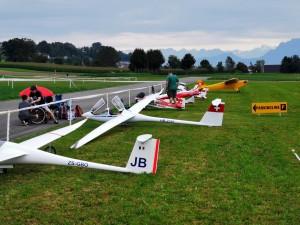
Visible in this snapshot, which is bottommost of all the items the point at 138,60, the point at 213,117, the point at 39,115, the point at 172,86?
the point at 39,115

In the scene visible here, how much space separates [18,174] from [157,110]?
520 inches

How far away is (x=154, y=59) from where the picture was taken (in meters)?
118

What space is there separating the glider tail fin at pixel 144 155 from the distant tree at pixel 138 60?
109 m

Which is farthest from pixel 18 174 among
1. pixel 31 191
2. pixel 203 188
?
pixel 203 188

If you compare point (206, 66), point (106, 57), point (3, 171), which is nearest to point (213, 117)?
point (3, 171)

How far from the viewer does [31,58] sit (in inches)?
6304

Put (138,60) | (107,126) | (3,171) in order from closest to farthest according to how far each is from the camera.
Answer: (3,171)
(107,126)
(138,60)

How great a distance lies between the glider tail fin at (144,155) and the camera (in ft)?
24.6

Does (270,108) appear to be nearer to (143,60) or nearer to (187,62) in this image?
(143,60)

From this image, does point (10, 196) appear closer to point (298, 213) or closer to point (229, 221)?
point (229, 221)

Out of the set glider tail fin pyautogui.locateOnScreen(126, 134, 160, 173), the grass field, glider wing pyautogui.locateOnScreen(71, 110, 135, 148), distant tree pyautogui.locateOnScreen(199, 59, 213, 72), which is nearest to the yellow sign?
the grass field

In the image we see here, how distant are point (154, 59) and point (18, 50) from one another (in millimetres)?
66278

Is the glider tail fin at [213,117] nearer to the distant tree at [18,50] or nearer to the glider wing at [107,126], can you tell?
the glider wing at [107,126]

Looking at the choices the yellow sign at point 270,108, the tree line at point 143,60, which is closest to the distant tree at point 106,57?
the tree line at point 143,60
